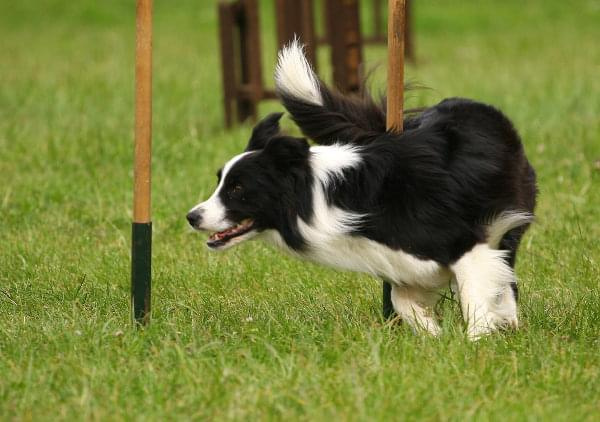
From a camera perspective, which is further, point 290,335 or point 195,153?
point 195,153

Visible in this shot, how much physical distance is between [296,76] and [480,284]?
116 centimetres

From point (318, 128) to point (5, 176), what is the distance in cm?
363

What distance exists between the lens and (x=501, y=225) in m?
4.29

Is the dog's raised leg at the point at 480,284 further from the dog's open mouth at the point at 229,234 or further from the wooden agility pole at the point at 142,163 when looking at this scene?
the wooden agility pole at the point at 142,163

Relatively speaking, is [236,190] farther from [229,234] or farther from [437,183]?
[437,183]

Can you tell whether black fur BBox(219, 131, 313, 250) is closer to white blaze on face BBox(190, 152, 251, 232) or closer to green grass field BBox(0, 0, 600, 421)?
white blaze on face BBox(190, 152, 251, 232)

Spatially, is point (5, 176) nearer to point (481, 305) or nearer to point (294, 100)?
point (294, 100)

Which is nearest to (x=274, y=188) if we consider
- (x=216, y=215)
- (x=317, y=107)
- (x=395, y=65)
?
(x=216, y=215)

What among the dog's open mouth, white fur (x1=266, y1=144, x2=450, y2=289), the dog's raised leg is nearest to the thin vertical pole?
white fur (x1=266, y1=144, x2=450, y2=289)

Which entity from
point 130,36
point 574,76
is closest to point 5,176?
point 574,76

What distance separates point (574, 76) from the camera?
1164 centimetres

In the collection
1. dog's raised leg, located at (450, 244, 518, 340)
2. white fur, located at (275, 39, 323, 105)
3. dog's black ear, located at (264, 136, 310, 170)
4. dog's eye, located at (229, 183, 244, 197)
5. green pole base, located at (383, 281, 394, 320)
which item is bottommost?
green pole base, located at (383, 281, 394, 320)

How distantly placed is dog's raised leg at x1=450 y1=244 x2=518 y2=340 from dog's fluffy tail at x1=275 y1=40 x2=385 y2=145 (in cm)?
67

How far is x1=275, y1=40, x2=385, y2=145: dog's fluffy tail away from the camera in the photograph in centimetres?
451
